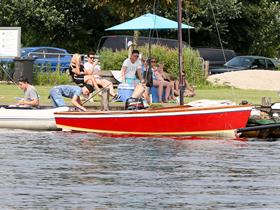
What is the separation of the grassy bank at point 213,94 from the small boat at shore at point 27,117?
2688 mm

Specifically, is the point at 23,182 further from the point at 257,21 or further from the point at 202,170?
the point at 257,21

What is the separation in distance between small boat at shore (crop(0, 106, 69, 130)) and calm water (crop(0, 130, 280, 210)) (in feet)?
1.69

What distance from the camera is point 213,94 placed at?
35.6 metres

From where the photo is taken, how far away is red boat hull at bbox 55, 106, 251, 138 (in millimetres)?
26578

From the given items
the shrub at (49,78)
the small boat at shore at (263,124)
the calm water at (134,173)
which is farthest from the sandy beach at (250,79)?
the calm water at (134,173)

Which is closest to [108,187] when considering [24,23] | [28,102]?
[28,102]

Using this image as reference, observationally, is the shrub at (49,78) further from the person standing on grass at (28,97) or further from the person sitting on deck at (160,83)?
the person standing on grass at (28,97)

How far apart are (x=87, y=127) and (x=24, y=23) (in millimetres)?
26447

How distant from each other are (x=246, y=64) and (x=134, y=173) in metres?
27.6

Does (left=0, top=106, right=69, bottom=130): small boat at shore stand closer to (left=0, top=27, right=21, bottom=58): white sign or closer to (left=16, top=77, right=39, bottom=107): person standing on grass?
(left=16, top=77, right=39, bottom=107): person standing on grass

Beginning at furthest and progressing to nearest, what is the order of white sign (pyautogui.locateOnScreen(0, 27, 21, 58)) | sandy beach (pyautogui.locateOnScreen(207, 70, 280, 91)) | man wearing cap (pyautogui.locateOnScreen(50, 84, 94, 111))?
sandy beach (pyautogui.locateOnScreen(207, 70, 280, 91)), white sign (pyautogui.locateOnScreen(0, 27, 21, 58)), man wearing cap (pyautogui.locateOnScreen(50, 84, 94, 111))

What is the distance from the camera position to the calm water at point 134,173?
56.9 ft

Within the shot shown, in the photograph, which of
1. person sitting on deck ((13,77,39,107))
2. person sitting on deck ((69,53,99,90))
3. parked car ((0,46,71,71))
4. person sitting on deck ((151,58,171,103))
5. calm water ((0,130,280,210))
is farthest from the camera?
parked car ((0,46,71,71))

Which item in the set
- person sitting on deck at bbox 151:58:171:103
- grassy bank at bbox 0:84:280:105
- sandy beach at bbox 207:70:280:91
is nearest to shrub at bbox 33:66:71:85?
grassy bank at bbox 0:84:280:105
